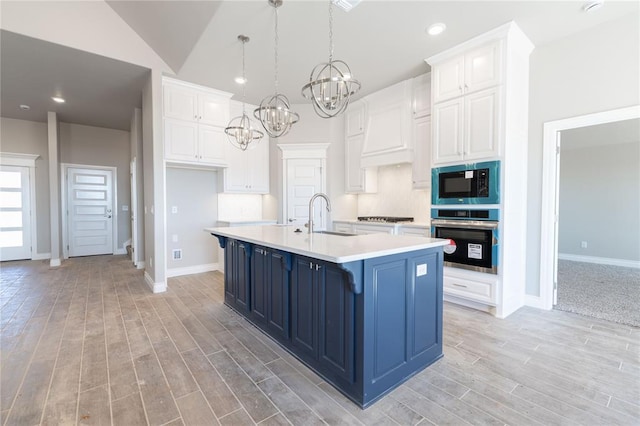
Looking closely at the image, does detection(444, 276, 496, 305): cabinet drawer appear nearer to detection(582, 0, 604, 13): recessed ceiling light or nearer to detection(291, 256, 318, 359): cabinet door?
detection(291, 256, 318, 359): cabinet door

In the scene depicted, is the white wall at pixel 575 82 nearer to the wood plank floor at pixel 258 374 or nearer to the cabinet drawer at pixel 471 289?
the cabinet drawer at pixel 471 289

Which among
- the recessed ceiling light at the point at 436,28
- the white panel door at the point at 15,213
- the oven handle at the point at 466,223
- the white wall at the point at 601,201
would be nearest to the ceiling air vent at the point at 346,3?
the recessed ceiling light at the point at 436,28

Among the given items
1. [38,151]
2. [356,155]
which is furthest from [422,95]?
[38,151]

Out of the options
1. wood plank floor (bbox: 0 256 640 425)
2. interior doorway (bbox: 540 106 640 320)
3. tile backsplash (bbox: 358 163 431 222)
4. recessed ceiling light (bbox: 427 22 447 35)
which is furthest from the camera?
tile backsplash (bbox: 358 163 431 222)

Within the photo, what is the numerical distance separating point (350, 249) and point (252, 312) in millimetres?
1652

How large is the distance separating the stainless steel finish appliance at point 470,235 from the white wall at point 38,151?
26.6 ft

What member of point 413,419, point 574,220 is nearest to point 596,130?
point 574,220

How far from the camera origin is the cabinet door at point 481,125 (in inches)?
120

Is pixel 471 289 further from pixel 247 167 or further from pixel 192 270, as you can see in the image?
pixel 192 270

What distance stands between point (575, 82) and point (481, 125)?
107cm

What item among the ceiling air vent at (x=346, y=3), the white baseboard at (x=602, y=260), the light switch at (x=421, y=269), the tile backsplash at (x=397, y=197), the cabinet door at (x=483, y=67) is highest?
the ceiling air vent at (x=346, y=3)

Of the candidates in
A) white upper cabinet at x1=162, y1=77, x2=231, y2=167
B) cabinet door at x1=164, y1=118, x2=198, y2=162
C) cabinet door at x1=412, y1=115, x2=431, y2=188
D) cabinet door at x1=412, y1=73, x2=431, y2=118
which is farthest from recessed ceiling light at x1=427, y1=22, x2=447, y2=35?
cabinet door at x1=164, y1=118, x2=198, y2=162

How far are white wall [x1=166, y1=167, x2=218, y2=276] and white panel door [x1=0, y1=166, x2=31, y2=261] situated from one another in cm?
402

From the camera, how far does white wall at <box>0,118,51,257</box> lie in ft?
19.9
